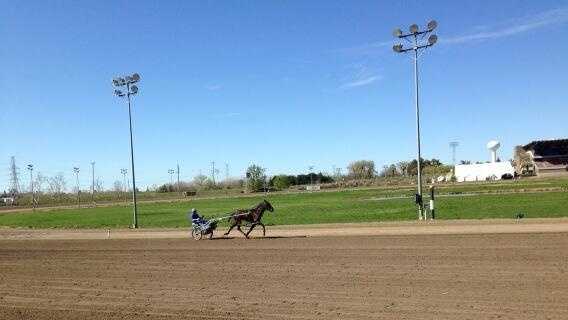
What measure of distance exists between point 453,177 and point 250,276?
96.0m

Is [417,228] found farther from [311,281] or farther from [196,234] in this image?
[311,281]

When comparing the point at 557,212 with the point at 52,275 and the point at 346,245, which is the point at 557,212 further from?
the point at 52,275

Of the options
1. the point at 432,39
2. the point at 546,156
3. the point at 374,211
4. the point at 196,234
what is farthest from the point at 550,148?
the point at 196,234

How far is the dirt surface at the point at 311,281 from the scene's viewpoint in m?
8.58

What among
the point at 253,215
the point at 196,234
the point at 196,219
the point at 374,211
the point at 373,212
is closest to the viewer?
the point at 253,215

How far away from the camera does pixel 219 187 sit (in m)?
142

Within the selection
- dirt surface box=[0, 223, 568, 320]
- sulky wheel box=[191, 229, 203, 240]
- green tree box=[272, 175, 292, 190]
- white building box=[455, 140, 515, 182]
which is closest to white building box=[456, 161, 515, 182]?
white building box=[455, 140, 515, 182]

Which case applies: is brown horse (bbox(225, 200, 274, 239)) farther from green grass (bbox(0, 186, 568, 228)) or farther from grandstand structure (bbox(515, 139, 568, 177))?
grandstand structure (bbox(515, 139, 568, 177))

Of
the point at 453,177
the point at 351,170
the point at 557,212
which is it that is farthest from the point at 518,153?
the point at 557,212

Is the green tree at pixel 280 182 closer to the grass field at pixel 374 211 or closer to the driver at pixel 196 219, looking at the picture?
the grass field at pixel 374 211

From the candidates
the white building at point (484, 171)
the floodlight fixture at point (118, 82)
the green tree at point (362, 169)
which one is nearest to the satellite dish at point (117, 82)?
the floodlight fixture at point (118, 82)

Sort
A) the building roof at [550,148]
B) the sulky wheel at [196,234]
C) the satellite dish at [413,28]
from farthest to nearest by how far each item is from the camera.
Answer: the building roof at [550,148] < the satellite dish at [413,28] < the sulky wheel at [196,234]

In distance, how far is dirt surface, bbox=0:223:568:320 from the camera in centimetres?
858

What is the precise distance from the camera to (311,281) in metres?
11.0
